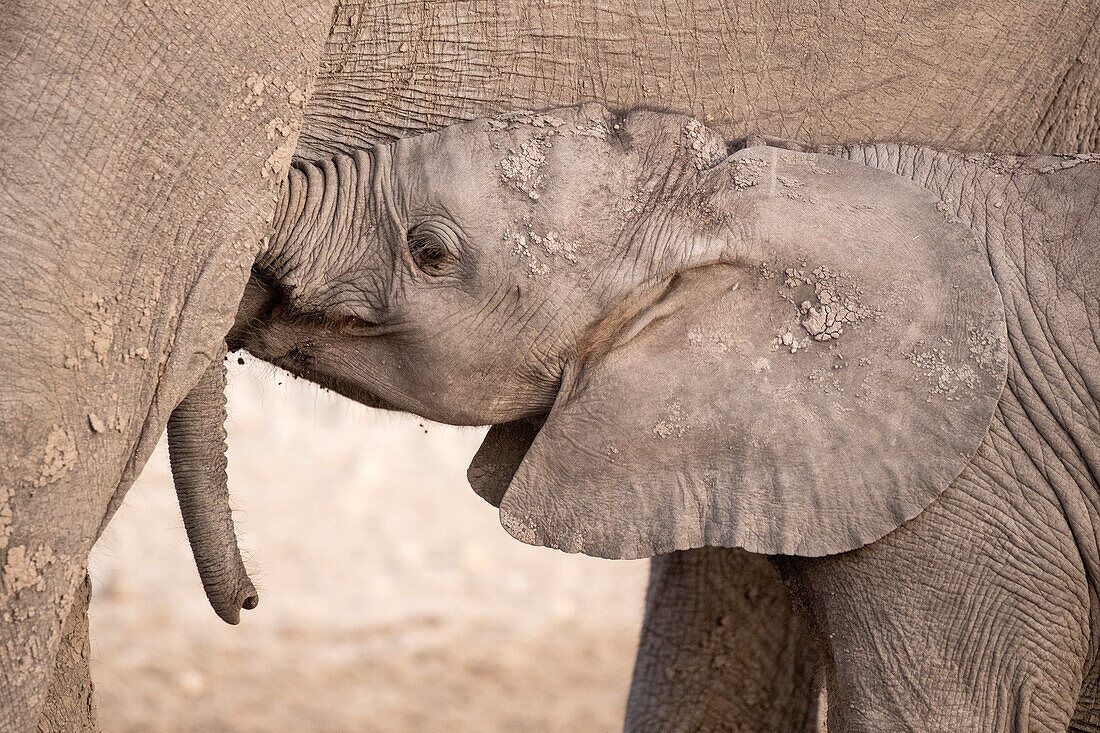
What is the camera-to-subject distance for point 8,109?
173 cm

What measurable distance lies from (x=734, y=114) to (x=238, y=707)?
266 centimetres

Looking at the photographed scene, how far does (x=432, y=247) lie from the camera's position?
2.07m

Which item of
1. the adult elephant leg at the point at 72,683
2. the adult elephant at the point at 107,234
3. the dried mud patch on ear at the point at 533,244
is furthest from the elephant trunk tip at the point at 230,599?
the dried mud patch on ear at the point at 533,244

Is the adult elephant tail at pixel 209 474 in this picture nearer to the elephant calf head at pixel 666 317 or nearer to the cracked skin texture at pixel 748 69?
the elephant calf head at pixel 666 317

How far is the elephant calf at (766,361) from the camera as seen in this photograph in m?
2.06

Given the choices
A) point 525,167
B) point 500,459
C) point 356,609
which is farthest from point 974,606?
point 356,609

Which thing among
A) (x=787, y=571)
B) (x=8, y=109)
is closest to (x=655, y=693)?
(x=787, y=571)

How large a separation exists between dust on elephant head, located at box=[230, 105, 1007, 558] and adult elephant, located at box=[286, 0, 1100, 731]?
228 millimetres

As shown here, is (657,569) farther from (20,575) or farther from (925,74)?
(20,575)

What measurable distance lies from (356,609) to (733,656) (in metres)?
2.14

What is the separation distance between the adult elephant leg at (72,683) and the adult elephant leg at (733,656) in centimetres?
140

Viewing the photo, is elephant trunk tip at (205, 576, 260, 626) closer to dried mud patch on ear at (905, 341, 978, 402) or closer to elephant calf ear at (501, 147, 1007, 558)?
elephant calf ear at (501, 147, 1007, 558)

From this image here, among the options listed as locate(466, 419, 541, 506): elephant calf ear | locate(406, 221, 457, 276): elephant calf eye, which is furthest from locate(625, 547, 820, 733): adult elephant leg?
locate(406, 221, 457, 276): elephant calf eye

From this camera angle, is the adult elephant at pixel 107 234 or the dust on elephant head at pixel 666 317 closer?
the adult elephant at pixel 107 234
